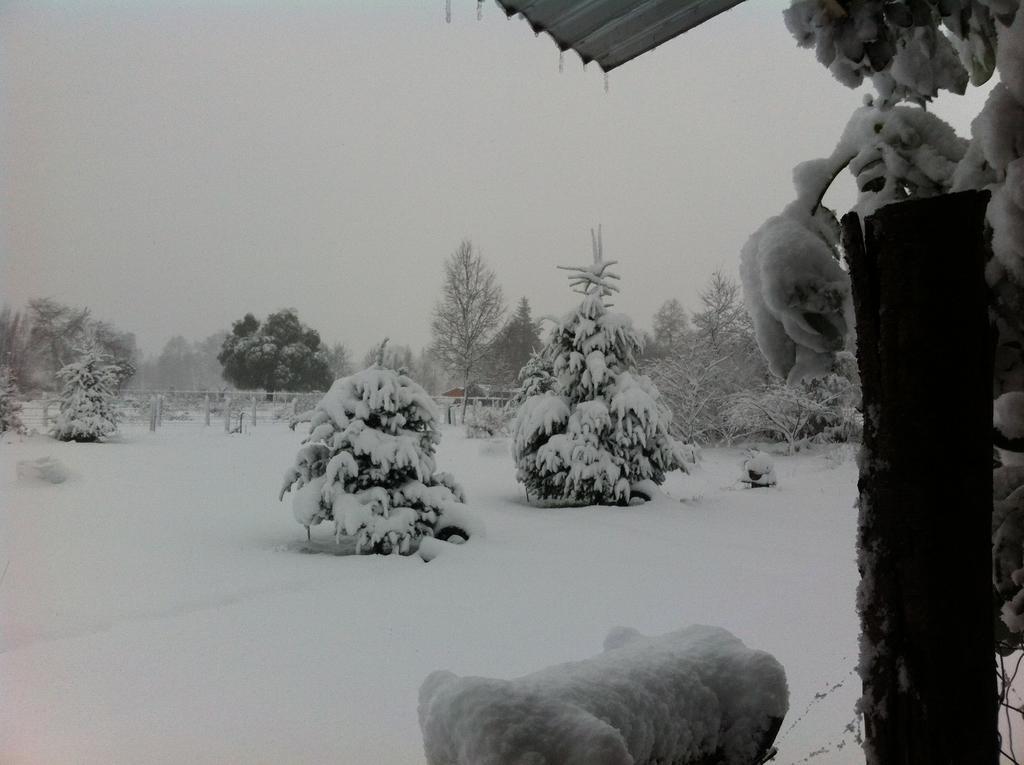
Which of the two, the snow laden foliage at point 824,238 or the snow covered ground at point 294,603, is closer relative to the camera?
the snow laden foliage at point 824,238

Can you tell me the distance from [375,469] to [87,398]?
1.57 m

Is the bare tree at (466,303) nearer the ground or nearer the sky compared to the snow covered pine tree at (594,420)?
nearer the sky

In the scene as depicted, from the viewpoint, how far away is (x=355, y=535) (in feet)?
10.2

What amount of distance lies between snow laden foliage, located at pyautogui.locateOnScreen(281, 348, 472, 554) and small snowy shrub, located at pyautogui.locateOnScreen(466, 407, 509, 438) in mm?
1296

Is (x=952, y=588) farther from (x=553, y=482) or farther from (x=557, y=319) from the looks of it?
(x=557, y=319)

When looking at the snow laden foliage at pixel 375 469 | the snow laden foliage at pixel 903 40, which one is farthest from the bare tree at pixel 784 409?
the snow laden foliage at pixel 903 40

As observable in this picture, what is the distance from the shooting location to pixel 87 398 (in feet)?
11.1

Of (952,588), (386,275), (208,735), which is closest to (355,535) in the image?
(208,735)

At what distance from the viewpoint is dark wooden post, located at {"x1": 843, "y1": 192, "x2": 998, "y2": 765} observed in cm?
36

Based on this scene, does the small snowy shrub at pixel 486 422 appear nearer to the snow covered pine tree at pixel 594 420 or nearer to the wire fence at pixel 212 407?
the snow covered pine tree at pixel 594 420

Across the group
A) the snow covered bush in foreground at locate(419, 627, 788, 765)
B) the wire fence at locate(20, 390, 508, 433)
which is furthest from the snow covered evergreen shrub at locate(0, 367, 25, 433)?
the snow covered bush in foreground at locate(419, 627, 788, 765)

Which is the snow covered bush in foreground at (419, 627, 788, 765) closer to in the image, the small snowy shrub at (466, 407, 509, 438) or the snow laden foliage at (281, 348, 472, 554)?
the snow laden foliage at (281, 348, 472, 554)

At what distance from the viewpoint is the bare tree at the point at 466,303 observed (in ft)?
13.1

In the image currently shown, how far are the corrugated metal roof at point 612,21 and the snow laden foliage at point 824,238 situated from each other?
2.10ft
